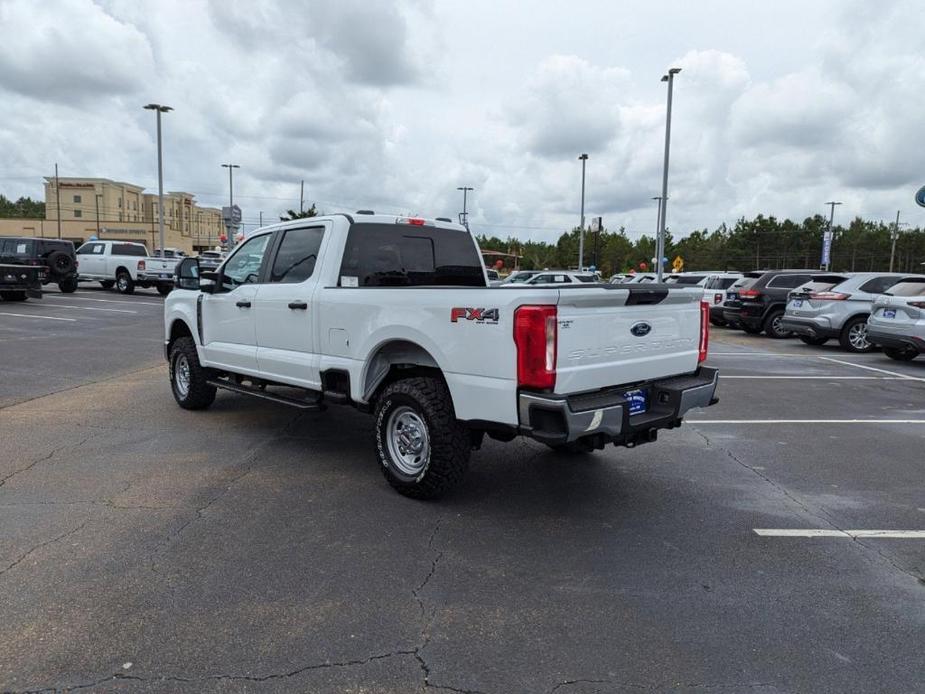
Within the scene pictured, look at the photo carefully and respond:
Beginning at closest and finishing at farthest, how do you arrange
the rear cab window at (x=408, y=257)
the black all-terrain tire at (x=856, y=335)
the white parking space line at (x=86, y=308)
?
the rear cab window at (x=408, y=257) < the black all-terrain tire at (x=856, y=335) < the white parking space line at (x=86, y=308)

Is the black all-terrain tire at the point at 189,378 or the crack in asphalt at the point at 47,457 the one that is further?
the black all-terrain tire at the point at 189,378

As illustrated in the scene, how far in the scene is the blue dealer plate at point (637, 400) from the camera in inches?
177

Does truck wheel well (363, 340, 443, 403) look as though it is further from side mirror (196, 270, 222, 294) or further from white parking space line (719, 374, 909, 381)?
white parking space line (719, 374, 909, 381)

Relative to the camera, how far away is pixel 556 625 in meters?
3.20

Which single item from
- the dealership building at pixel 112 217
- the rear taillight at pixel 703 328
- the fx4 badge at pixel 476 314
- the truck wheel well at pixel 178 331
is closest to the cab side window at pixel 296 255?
the fx4 badge at pixel 476 314

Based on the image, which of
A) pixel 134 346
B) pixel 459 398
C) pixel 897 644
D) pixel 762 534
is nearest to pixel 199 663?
pixel 459 398

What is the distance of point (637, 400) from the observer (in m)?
4.59

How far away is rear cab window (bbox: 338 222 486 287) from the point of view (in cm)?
572

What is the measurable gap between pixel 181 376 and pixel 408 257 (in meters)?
3.44

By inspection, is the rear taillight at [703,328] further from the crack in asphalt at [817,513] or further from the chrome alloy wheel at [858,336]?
the chrome alloy wheel at [858,336]

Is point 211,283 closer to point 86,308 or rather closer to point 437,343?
point 437,343

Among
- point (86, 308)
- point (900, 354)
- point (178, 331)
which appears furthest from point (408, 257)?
point (86, 308)

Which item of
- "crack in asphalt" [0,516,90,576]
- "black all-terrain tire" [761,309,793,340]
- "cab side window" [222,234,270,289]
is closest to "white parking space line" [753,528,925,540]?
"crack in asphalt" [0,516,90,576]

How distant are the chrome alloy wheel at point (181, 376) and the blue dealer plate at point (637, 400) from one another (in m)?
5.12
